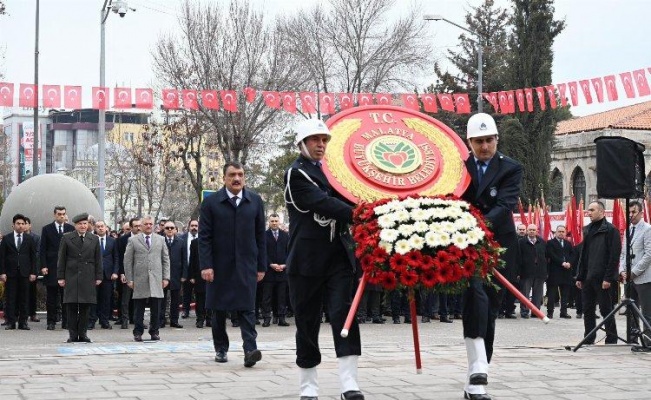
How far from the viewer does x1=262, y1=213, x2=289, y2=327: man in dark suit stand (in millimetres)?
18875

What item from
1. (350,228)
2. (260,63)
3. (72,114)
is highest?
(72,114)

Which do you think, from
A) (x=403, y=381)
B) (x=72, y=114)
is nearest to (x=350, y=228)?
(x=403, y=381)

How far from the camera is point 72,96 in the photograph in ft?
77.3

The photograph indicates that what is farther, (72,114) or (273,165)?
(72,114)

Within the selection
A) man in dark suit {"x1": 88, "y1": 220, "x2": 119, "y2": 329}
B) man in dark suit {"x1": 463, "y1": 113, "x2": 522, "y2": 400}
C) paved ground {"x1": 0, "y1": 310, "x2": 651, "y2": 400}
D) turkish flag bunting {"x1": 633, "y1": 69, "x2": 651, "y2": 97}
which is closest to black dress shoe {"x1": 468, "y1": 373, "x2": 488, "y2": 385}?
→ man in dark suit {"x1": 463, "y1": 113, "x2": 522, "y2": 400}

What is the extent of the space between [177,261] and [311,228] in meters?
11.4

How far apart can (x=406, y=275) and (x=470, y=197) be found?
1.35m

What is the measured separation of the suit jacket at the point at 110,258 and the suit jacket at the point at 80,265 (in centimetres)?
273

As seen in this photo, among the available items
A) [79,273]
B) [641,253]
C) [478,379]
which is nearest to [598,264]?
[641,253]

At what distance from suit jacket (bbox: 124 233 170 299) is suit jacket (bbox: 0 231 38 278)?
3309mm

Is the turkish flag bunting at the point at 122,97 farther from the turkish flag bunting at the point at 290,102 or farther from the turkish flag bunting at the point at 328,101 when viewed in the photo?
the turkish flag bunting at the point at 328,101

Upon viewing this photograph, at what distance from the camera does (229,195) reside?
11117mm

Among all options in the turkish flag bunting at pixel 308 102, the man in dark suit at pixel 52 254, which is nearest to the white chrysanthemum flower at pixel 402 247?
the man in dark suit at pixel 52 254

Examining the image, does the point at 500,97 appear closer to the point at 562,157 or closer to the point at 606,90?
the point at 606,90
